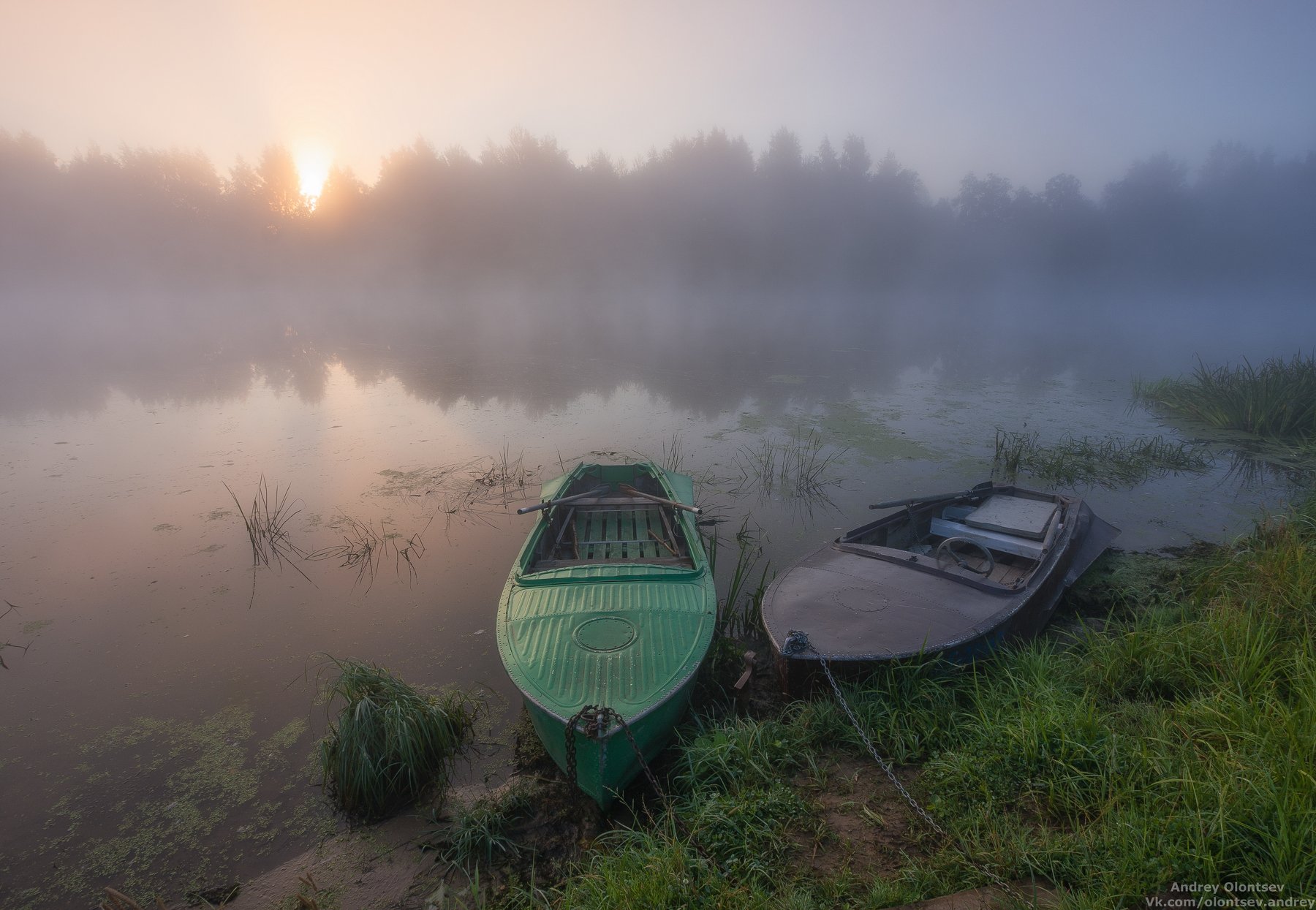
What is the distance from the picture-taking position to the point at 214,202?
52.6 metres

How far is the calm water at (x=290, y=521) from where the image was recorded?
365cm

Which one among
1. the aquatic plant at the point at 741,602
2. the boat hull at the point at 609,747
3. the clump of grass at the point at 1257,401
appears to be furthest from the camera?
the clump of grass at the point at 1257,401

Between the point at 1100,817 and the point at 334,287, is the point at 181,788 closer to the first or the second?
the point at 1100,817

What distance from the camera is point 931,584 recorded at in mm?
4352

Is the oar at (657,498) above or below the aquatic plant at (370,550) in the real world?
above

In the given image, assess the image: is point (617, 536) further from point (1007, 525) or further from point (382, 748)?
point (1007, 525)

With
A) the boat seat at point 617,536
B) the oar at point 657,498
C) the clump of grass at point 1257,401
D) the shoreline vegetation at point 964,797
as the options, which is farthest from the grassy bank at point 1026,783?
the clump of grass at point 1257,401

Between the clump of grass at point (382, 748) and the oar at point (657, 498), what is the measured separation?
9.72 feet

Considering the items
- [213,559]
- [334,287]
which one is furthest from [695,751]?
[334,287]

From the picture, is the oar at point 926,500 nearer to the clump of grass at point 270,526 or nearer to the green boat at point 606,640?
the green boat at point 606,640

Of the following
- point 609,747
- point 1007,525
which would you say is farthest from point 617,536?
point 1007,525

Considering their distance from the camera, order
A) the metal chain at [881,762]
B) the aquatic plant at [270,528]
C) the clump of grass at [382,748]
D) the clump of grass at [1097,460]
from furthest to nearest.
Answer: the clump of grass at [1097,460]
the aquatic plant at [270,528]
the clump of grass at [382,748]
the metal chain at [881,762]

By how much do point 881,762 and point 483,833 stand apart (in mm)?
2253

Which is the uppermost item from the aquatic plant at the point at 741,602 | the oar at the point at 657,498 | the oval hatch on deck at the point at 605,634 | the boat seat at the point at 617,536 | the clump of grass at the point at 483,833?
the oar at the point at 657,498
